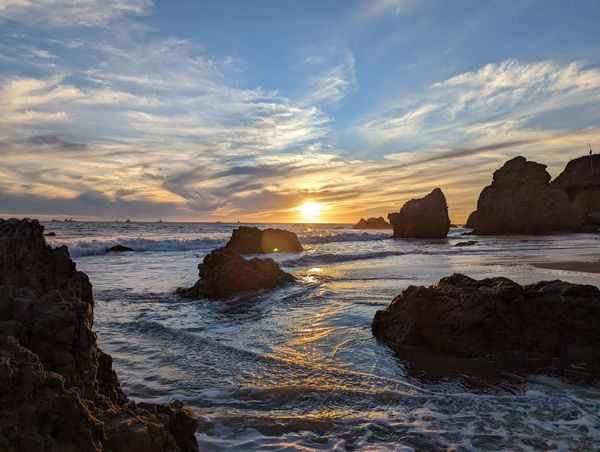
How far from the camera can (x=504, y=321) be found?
5383 mm

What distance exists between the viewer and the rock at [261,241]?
24219 millimetres

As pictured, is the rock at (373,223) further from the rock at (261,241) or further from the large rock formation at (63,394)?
the large rock formation at (63,394)

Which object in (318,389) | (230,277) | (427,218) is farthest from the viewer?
(427,218)

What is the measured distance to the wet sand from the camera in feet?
39.8

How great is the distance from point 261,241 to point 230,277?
1481cm

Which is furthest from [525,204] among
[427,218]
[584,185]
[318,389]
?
[318,389]

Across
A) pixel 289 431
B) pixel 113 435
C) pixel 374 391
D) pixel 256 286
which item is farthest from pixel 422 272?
pixel 113 435

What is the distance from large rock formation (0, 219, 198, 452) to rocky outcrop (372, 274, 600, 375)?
3822mm

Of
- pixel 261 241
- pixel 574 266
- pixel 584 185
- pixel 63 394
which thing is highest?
pixel 584 185

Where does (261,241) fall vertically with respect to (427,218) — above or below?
below

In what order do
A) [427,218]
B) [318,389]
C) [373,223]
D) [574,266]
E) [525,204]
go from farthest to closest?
[373,223], [525,204], [427,218], [574,266], [318,389]

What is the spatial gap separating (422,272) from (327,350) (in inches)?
340

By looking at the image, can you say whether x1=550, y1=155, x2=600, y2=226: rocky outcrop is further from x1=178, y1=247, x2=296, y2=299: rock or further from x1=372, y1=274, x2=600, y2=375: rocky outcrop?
x1=372, y1=274, x2=600, y2=375: rocky outcrop

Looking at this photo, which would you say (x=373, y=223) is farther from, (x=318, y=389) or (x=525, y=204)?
(x=318, y=389)
